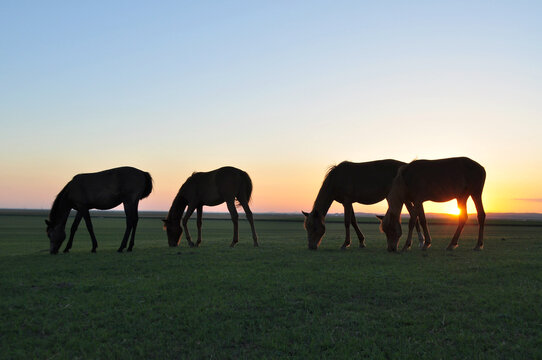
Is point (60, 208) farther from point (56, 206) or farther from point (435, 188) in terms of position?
point (435, 188)

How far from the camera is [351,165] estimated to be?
15.8m

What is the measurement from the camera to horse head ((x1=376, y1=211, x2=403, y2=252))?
1341 centimetres

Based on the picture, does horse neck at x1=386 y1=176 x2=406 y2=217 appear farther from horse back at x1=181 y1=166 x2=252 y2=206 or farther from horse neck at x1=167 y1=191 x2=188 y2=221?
horse neck at x1=167 y1=191 x2=188 y2=221

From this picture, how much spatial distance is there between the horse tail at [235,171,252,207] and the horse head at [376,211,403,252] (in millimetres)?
6328

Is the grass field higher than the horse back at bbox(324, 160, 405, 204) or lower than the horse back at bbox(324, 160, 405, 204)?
lower

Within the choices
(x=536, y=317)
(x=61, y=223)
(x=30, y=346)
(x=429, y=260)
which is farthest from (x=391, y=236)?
(x=61, y=223)

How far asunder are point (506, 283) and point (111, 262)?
10037mm

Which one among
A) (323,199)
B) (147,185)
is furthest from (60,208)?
(323,199)

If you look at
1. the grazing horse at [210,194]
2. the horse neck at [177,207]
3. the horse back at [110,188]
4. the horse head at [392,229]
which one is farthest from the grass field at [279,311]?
the horse neck at [177,207]

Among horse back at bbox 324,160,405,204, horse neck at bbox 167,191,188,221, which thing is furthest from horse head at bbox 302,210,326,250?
horse neck at bbox 167,191,188,221

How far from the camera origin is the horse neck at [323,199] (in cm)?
1568

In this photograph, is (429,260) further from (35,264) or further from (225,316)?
(35,264)

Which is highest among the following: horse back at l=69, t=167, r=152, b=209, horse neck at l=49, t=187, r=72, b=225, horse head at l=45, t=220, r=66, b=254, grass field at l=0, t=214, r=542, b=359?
horse back at l=69, t=167, r=152, b=209

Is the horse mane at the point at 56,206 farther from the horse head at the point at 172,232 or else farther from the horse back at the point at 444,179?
the horse back at the point at 444,179
